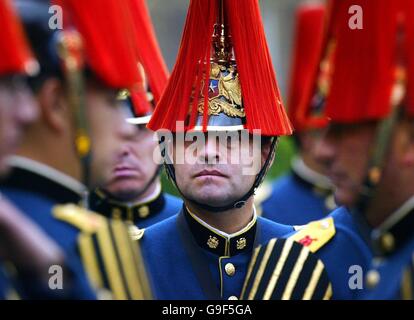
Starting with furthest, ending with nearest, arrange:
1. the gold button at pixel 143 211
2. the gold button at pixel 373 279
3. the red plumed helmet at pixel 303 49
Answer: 1. the red plumed helmet at pixel 303 49
2. the gold button at pixel 143 211
3. the gold button at pixel 373 279

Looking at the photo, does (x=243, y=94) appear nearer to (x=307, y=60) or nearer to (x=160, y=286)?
(x=160, y=286)

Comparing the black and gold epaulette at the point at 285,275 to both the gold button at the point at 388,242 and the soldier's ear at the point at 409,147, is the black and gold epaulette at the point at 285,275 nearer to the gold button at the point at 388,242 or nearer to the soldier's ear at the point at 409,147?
the gold button at the point at 388,242

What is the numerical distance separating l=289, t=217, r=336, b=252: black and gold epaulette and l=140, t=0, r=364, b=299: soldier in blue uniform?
2.4 inches

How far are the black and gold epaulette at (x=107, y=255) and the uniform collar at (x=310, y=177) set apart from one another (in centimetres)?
264

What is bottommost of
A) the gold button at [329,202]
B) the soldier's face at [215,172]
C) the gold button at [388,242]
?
the gold button at [329,202]

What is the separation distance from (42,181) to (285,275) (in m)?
1.03

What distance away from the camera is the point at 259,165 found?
11.3 feet

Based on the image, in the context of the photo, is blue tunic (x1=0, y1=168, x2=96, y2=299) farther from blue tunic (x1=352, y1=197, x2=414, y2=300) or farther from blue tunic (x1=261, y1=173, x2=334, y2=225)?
blue tunic (x1=261, y1=173, x2=334, y2=225)

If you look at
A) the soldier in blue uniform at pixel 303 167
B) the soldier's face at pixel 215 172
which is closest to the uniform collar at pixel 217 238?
the soldier's face at pixel 215 172

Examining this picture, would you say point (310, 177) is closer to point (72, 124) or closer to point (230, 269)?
point (230, 269)

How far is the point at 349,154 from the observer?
3.07 meters

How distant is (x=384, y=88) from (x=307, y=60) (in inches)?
124

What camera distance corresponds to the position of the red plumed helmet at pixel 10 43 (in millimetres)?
2541
